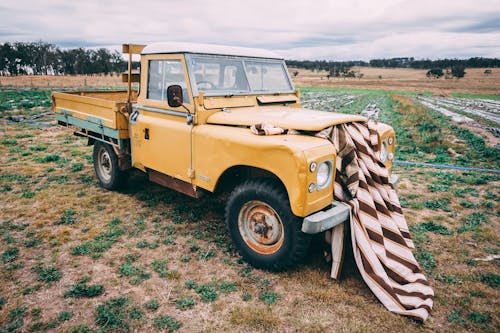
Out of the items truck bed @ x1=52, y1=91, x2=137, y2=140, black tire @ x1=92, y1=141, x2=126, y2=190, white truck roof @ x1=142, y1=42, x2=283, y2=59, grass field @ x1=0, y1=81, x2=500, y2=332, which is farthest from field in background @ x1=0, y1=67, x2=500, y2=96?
grass field @ x1=0, y1=81, x2=500, y2=332

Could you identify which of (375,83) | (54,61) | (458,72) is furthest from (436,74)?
(54,61)

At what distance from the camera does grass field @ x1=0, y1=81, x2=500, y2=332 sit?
3035mm

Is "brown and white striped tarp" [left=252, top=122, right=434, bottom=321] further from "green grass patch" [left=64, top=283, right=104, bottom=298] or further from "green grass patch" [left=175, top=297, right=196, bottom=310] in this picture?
"green grass patch" [left=64, top=283, right=104, bottom=298]

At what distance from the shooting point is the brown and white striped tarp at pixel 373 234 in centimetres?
329

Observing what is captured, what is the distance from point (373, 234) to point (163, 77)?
3411 millimetres

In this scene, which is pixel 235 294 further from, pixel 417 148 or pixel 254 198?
pixel 417 148

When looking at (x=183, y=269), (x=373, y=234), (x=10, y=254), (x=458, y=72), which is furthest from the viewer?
(x=458, y=72)

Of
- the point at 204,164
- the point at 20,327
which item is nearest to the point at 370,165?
the point at 204,164

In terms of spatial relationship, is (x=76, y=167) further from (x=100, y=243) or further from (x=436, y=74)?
(x=436, y=74)

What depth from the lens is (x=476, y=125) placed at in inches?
559

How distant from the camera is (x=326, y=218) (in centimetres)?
319

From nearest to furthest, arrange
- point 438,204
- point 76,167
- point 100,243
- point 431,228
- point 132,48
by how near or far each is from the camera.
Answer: point 100,243 → point 431,228 → point 132,48 → point 438,204 → point 76,167

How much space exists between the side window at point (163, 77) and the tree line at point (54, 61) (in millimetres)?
67001

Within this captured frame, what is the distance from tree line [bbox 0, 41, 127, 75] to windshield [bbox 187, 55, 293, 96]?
6726 centimetres
